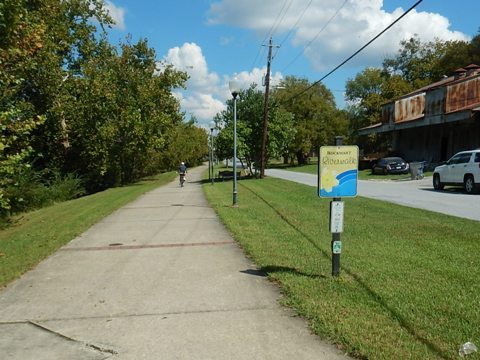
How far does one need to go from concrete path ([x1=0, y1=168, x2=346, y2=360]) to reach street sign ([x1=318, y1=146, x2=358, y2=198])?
1495mm

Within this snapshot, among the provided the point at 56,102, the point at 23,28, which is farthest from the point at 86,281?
the point at 56,102

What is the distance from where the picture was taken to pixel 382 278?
256 inches

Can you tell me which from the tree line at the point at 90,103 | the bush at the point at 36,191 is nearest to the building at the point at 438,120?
the tree line at the point at 90,103

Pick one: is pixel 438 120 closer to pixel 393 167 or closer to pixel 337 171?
pixel 393 167

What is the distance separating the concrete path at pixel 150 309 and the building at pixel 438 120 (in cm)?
2834

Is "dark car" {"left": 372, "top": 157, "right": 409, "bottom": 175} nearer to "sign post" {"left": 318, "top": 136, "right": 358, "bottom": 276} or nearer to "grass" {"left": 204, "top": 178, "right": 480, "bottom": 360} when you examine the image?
"grass" {"left": 204, "top": 178, "right": 480, "bottom": 360}

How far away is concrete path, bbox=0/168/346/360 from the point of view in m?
4.52

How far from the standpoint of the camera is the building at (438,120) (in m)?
34.8

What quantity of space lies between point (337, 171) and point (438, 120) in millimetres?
33070

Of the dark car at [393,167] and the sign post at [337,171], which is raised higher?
the sign post at [337,171]

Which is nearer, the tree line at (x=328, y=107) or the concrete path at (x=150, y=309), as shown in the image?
the concrete path at (x=150, y=309)

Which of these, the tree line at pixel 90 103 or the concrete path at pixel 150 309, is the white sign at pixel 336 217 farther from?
the tree line at pixel 90 103

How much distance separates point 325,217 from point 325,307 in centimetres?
788

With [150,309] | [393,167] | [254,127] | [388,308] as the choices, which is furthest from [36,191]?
[393,167]
